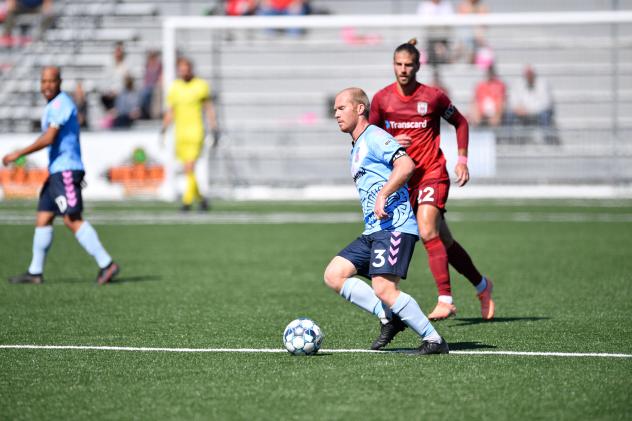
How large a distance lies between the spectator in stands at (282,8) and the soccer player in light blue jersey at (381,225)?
18551mm

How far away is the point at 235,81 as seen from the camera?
80.1ft

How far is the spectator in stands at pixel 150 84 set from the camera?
2452 cm

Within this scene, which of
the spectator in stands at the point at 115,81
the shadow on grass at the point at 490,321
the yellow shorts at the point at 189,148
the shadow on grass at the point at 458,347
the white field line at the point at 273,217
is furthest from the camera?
the spectator in stands at the point at 115,81

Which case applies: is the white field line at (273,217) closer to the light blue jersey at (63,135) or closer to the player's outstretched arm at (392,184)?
the light blue jersey at (63,135)

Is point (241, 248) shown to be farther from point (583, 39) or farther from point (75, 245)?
point (583, 39)

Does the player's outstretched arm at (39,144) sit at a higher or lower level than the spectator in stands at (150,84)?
lower

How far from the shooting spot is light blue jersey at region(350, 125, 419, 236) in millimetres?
6914

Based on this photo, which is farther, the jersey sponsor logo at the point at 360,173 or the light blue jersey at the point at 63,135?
the light blue jersey at the point at 63,135

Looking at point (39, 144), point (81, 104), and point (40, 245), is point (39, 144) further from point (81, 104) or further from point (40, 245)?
point (81, 104)

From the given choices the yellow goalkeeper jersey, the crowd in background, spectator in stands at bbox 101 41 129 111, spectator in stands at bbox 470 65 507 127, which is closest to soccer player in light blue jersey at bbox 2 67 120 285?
the yellow goalkeeper jersey

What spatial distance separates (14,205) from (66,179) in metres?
11.3

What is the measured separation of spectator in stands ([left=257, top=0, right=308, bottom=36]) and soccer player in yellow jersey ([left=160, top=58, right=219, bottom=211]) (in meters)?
5.96

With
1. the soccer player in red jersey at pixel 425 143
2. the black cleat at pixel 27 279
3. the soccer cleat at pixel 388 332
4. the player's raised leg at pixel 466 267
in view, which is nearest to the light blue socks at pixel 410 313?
the soccer cleat at pixel 388 332

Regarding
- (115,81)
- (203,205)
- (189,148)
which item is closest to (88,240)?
(203,205)
